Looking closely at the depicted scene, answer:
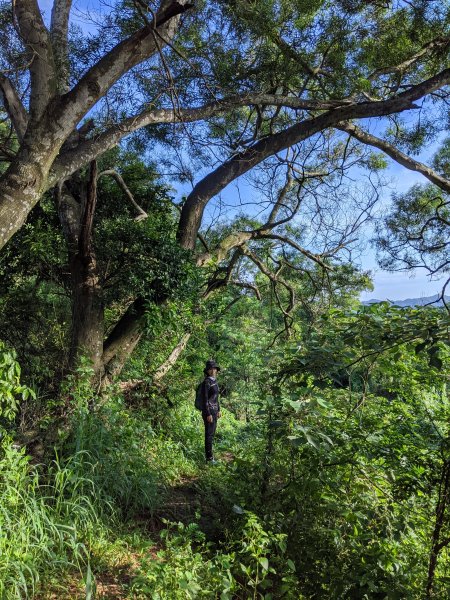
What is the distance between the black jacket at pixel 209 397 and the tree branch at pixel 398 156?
4.73 meters

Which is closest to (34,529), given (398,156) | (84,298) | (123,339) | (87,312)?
(87,312)

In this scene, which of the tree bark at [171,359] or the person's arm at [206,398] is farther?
the tree bark at [171,359]

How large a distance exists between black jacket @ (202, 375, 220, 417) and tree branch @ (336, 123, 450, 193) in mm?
4733

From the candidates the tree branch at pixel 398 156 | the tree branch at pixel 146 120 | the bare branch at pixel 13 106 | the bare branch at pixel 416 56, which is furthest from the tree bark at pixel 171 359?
the bare branch at pixel 416 56

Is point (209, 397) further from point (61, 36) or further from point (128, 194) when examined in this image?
point (61, 36)

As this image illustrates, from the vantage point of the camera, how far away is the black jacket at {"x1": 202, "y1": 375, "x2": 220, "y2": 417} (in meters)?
6.65

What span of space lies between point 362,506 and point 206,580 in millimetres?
1174

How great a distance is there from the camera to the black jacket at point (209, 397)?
665 centimetres

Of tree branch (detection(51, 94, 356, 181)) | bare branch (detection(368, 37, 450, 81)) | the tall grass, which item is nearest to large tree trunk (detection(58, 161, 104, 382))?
tree branch (detection(51, 94, 356, 181))

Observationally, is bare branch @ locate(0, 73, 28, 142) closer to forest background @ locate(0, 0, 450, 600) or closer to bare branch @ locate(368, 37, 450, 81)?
forest background @ locate(0, 0, 450, 600)

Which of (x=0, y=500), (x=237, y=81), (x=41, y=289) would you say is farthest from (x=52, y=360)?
(x=237, y=81)

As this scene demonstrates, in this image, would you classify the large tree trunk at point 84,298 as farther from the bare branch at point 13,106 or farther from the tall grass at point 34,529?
the tall grass at point 34,529

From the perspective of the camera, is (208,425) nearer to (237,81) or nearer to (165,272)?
(165,272)

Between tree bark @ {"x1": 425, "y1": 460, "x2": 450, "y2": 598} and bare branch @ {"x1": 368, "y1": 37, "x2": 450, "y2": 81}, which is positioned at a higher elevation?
bare branch @ {"x1": 368, "y1": 37, "x2": 450, "y2": 81}
